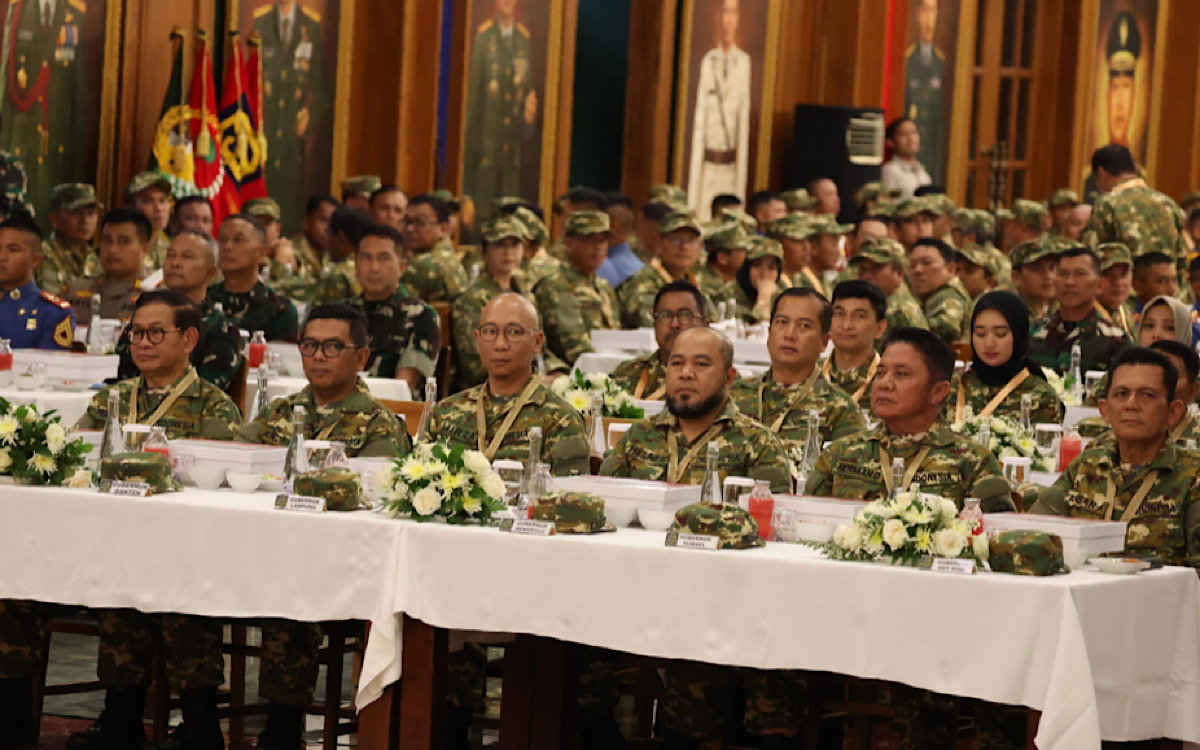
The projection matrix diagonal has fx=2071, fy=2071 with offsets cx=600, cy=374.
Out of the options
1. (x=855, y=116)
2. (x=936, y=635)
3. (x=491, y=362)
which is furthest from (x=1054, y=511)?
(x=855, y=116)

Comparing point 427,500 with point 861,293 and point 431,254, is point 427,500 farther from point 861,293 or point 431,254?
point 431,254

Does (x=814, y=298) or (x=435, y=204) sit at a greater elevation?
(x=435, y=204)

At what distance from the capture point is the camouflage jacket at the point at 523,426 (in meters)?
5.54

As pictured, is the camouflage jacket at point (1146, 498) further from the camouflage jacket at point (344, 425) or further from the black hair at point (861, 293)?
the black hair at point (861, 293)

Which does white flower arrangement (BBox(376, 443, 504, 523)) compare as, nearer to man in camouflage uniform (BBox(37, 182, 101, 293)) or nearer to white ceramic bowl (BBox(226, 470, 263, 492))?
white ceramic bowl (BBox(226, 470, 263, 492))

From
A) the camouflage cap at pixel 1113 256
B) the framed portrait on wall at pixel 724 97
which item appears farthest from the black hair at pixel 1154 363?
the framed portrait on wall at pixel 724 97

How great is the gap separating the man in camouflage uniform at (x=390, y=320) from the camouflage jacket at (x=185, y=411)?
2929mm

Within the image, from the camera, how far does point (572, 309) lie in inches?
411

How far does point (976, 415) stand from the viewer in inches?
272

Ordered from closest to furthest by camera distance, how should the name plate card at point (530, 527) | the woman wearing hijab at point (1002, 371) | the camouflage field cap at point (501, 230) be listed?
the name plate card at point (530, 527) → the woman wearing hijab at point (1002, 371) → the camouflage field cap at point (501, 230)

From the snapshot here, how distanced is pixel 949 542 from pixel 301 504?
1.50 meters

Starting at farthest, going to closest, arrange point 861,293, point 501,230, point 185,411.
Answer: point 501,230 → point 861,293 → point 185,411

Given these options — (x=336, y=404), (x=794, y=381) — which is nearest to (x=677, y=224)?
(x=794, y=381)

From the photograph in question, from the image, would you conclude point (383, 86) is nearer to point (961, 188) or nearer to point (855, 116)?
point (855, 116)
